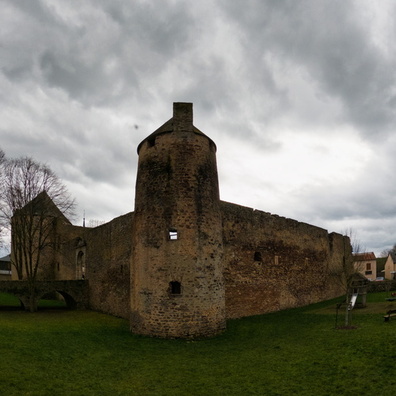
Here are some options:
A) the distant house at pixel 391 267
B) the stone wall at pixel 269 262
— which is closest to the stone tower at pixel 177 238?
the stone wall at pixel 269 262

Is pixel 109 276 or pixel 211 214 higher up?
pixel 211 214

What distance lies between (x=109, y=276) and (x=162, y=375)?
518 inches

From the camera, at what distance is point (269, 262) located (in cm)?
2070

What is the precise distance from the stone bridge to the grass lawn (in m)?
8.23

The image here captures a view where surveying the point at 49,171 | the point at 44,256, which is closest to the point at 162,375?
the point at 49,171

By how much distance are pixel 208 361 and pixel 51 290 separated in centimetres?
1610

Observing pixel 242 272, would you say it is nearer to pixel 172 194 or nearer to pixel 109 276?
pixel 172 194

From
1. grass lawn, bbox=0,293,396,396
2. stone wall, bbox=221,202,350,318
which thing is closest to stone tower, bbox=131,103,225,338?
grass lawn, bbox=0,293,396,396

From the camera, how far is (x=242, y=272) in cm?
1889

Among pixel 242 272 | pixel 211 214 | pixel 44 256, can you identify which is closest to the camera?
pixel 211 214

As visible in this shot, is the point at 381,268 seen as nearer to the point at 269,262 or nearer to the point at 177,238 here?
the point at 269,262

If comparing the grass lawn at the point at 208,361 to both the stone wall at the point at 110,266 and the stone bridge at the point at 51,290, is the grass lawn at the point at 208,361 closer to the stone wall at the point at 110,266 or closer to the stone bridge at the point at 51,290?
the stone wall at the point at 110,266

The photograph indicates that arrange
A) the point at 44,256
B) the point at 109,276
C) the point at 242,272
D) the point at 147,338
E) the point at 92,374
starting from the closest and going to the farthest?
1. the point at 92,374
2. the point at 147,338
3. the point at 242,272
4. the point at 109,276
5. the point at 44,256

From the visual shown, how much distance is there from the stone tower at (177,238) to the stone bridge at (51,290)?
10.6 meters
